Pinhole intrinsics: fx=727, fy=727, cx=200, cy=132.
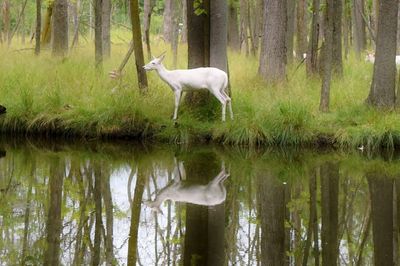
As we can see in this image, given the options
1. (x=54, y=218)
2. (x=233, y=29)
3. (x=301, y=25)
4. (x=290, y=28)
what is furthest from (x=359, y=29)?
(x=54, y=218)

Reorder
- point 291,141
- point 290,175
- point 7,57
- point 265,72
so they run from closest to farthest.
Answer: point 290,175 < point 291,141 < point 265,72 < point 7,57

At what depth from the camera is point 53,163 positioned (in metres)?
12.0

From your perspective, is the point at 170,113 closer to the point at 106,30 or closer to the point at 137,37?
the point at 137,37

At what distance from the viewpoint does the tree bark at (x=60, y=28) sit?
775 inches

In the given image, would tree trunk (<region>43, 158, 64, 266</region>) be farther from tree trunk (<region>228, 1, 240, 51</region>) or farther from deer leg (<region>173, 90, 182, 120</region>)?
tree trunk (<region>228, 1, 240, 51</region>)

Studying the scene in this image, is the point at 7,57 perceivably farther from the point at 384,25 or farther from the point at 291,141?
the point at 384,25

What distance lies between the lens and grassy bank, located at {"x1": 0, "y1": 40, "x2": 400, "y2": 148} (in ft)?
46.4

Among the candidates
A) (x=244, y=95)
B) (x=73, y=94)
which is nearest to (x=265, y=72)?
(x=244, y=95)

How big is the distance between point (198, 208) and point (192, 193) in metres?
0.91

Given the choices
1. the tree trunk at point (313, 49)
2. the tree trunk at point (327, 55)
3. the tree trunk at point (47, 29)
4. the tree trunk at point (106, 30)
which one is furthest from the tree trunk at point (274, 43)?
the tree trunk at point (47, 29)

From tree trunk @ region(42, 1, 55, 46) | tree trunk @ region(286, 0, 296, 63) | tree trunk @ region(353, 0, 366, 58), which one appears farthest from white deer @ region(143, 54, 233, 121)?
tree trunk @ region(353, 0, 366, 58)

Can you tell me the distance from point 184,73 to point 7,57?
6.86 m

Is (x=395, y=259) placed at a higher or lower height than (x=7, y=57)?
lower

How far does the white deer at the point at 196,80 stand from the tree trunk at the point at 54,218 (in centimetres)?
358
